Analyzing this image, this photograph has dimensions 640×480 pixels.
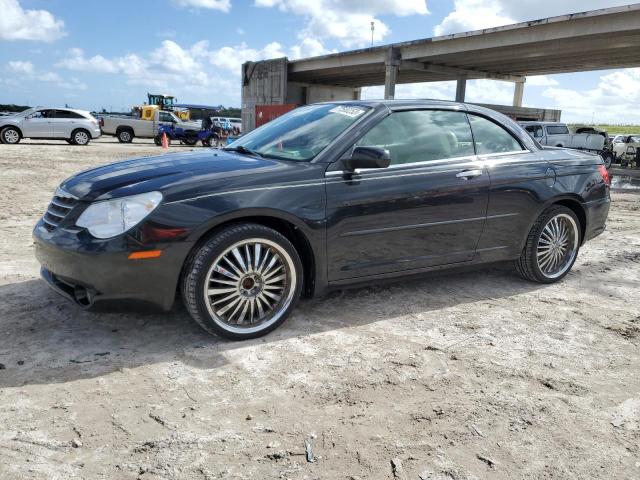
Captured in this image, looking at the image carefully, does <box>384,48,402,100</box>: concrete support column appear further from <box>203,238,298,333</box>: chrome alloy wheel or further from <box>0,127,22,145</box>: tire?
<box>203,238,298,333</box>: chrome alloy wheel

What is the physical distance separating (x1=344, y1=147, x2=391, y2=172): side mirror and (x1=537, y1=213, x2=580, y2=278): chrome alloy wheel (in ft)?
6.41

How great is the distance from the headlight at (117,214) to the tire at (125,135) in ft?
89.8

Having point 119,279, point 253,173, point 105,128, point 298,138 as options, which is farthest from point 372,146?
point 105,128

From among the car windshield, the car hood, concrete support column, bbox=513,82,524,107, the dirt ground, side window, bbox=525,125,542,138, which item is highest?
concrete support column, bbox=513,82,524,107

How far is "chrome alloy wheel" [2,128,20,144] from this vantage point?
21.3 metres

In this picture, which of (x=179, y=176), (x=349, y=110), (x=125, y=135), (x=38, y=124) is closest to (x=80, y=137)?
(x=38, y=124)

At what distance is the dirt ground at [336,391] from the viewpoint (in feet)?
7.45

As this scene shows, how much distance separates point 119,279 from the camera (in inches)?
120

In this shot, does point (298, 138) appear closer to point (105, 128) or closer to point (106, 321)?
point (106, 321)

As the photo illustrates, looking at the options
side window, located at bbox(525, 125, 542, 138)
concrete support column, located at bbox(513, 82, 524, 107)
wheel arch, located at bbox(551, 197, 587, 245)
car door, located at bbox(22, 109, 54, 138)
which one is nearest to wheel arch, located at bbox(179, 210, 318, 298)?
wheel arch, located at bbox(551, 197, 587, 245)

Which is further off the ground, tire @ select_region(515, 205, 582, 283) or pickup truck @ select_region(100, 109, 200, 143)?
pickup truck @ select_region(100, 109, 200, 143)

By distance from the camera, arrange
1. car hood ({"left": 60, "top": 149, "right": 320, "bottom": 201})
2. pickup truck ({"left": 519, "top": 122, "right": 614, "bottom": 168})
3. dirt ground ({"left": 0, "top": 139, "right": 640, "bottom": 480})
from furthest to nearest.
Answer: pickup truck ({"left": 519, "top": 122, "right": 614, "bottom": 168}) < car hood ({"left": 60, "top": 149, "right": 320, "bottom": 201}) < dirt ground ({"left": 0, "top": 139, "right": 640, "bottom": 480})

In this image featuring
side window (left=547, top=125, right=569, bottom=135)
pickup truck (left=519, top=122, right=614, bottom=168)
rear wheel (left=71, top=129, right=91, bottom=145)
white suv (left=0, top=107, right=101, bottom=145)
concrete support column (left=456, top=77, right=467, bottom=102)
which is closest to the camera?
pickup truck (left=519, top=122, right=614, bottom=168)

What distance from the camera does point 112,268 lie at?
3016 mm
